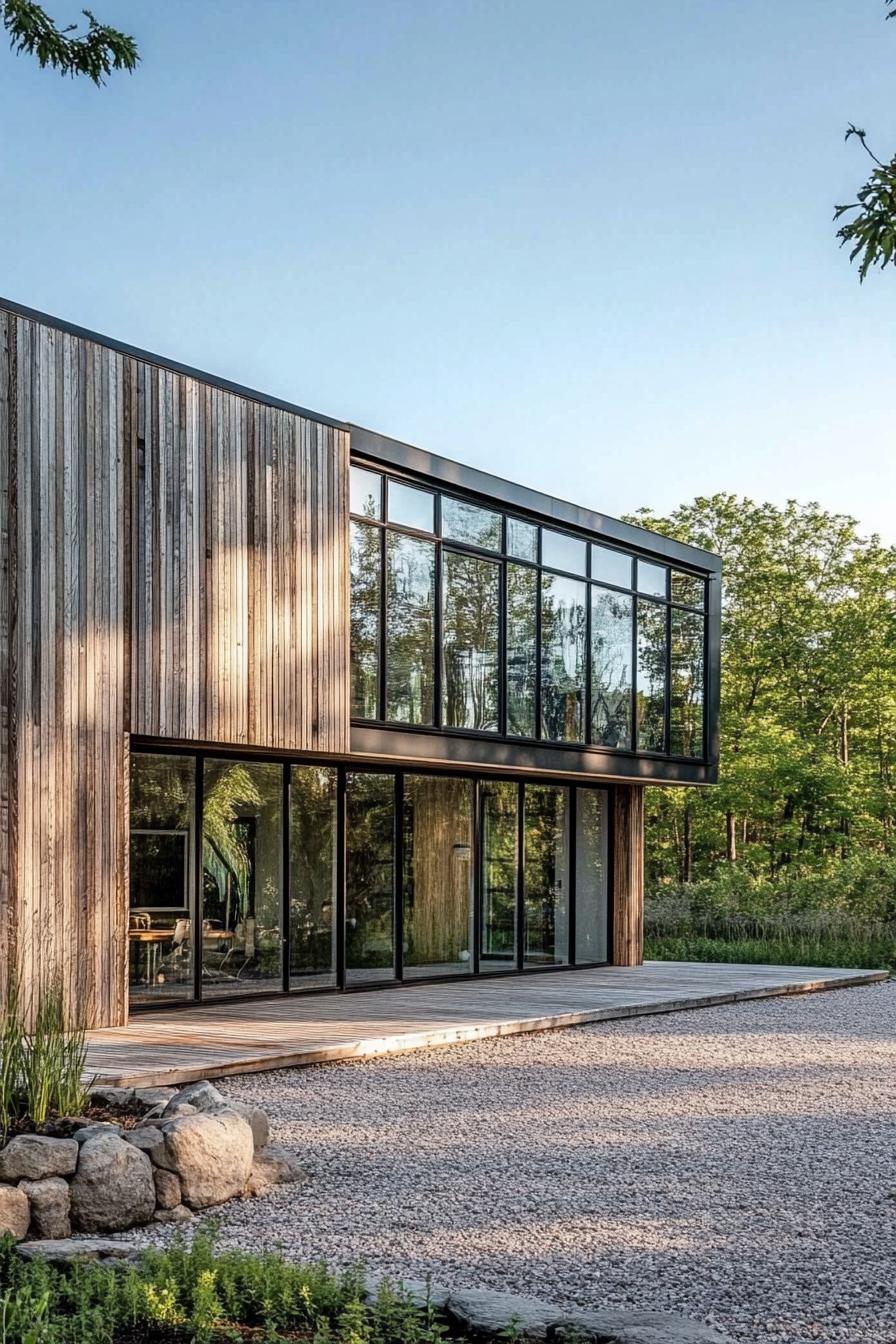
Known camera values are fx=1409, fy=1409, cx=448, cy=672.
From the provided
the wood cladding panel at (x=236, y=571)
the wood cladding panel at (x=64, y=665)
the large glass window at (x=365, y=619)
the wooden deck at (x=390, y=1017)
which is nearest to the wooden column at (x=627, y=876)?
the wooden deck at (x=390, y=1017)

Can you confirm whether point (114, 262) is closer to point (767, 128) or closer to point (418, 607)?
point (418, 607)

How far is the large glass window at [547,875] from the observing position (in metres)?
16.1

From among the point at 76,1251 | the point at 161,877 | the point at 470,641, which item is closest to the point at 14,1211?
the point at 76,1251

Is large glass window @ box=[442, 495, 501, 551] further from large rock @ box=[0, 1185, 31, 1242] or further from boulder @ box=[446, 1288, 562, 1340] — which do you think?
boulder @ box=[446, 1288, 562, 1340]

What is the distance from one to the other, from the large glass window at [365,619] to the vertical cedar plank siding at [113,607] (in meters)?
0.63

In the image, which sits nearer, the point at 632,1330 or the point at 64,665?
the point at 632,1330

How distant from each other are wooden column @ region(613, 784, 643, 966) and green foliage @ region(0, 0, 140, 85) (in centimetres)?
1122

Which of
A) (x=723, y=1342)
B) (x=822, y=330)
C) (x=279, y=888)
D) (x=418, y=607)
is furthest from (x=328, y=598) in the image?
(x=723, y=1342)

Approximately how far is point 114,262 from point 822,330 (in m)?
8.03

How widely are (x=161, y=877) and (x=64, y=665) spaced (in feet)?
8.13

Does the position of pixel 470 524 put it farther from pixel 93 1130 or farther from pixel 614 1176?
pixel 93 1130

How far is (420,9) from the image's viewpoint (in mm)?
12680

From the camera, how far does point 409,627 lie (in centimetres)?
1322

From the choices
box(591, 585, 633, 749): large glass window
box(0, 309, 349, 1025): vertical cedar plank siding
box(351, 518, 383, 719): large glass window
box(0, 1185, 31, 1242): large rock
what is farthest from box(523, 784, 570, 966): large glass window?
box(0, 1185, 31, 1242): large rock
